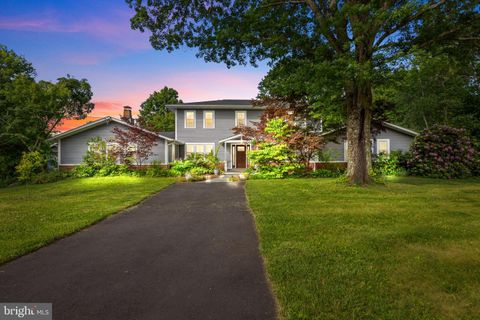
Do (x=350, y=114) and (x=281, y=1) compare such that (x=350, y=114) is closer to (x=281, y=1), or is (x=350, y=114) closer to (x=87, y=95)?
(x=281, y=1)

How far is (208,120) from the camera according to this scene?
69.4 ft

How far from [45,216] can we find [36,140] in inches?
658

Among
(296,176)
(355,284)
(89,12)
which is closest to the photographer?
(355,284)

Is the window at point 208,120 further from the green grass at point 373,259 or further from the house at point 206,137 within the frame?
the green grass at point 373,259

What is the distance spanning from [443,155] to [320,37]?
1193 cm

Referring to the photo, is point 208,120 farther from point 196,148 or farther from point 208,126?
point 196,148

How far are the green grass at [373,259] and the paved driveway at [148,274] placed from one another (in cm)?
42

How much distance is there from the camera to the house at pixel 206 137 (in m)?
19.1

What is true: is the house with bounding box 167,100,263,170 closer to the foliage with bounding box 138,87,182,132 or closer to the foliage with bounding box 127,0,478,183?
the foliage with bounding box 127,0,478,183

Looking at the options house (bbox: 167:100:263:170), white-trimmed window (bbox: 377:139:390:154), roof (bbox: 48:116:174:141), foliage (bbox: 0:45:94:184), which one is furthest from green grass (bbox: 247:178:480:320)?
foliage (bbox: 0:45:94:184)

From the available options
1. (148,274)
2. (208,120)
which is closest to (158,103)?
(208,120)

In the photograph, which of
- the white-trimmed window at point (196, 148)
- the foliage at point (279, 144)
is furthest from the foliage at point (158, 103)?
the foliage at point (279, 144)

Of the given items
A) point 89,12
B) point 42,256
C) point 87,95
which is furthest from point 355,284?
point 87,95

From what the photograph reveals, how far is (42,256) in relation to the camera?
3854 millimetres
